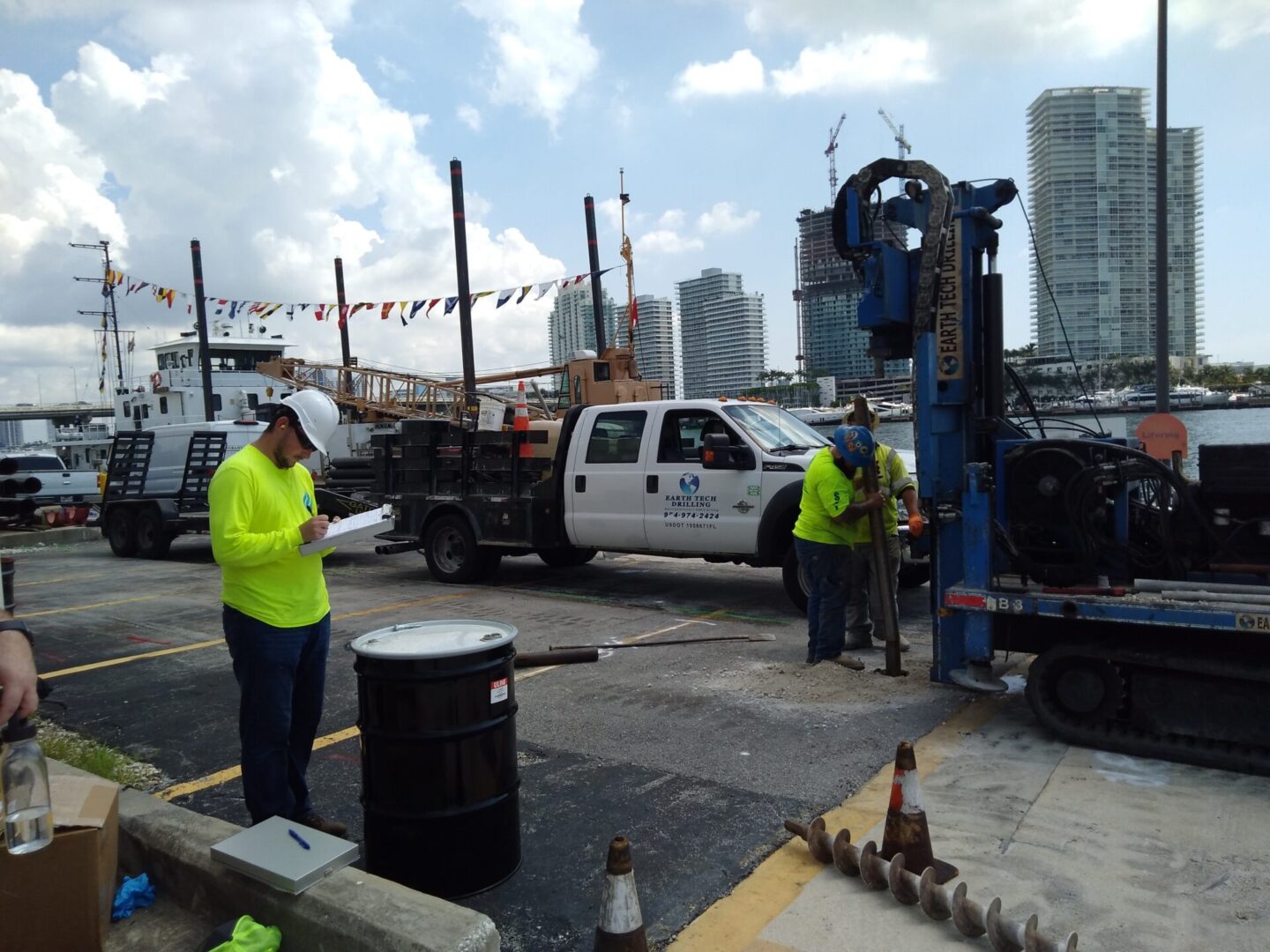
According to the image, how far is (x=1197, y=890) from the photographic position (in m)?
3.50

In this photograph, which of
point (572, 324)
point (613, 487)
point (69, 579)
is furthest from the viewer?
point (572, 324)

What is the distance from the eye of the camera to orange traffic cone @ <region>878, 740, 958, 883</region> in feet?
12.0

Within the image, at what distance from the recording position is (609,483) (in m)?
9.91

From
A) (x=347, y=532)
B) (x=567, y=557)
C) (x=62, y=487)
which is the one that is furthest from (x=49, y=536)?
(x=347, y=532)

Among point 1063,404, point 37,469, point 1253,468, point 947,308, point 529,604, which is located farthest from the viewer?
point 37,469

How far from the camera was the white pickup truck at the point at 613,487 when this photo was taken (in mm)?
8961

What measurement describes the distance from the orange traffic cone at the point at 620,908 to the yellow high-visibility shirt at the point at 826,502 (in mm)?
4143

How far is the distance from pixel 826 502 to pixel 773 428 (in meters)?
2.78

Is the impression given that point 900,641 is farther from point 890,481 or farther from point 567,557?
point 567,557

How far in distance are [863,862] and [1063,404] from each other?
5.73m

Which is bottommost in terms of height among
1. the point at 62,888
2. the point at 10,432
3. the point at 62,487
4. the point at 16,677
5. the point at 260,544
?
the point at 62,888

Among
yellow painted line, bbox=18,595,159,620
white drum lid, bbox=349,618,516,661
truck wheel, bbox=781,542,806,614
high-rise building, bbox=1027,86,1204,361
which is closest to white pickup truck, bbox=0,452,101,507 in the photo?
yellow painted line, bbox=18,595,159,620

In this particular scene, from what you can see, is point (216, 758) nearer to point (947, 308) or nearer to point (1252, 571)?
point (947, 308)

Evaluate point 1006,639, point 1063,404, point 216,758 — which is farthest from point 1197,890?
point 1063,404
